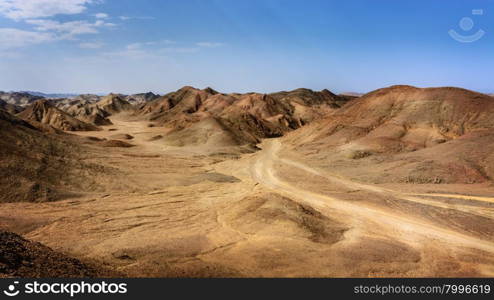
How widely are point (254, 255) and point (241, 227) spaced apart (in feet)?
11.4

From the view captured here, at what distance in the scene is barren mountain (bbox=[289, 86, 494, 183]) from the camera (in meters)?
28.1

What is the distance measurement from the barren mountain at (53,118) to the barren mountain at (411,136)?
4461 cm

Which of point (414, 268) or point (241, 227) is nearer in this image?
point (414, 268)

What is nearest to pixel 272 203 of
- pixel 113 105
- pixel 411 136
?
pixel 411 136

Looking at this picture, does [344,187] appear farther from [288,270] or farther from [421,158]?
[288,270]

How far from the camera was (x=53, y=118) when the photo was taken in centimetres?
6875

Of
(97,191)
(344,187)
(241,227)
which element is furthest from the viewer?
(344,187)

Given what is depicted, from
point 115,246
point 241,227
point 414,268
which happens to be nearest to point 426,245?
point 414,268

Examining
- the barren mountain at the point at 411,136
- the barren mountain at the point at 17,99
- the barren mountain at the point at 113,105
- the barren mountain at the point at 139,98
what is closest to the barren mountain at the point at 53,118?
the barren mountain at the point at 113,105

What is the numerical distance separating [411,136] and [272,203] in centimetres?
2774

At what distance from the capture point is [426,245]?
15469 mm

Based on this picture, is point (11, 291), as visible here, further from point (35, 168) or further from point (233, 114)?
point (233, 114)

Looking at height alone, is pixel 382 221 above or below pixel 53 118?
below

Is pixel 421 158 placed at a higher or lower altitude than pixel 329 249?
higher
